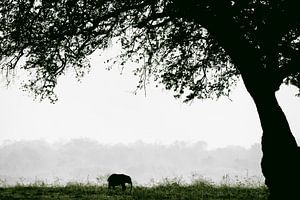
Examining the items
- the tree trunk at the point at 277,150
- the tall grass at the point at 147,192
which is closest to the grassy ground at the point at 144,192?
the tall grass at the point at 147,192

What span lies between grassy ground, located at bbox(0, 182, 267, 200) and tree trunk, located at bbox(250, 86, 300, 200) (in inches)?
131

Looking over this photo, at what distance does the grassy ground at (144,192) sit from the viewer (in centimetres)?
1259

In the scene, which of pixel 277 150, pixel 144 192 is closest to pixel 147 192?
pixel 144 192

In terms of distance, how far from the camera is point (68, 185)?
1570 cm

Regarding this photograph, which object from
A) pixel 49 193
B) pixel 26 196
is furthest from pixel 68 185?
pixel 26 196

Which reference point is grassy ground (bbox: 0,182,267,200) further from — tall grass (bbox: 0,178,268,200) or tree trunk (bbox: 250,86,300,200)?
tree trunk (bbox: 250,86,300,200)

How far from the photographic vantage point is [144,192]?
13938mm

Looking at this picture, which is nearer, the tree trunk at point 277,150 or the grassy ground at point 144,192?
the tree trunk at point 277,150

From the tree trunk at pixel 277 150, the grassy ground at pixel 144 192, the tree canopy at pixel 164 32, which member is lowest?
the grassy ground at pixel 144 192

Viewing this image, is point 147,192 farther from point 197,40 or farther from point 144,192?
point 197,40

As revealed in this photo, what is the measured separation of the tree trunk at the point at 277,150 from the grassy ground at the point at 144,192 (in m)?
3.32

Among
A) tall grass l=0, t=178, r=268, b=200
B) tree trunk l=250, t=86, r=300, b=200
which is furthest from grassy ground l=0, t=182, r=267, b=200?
tree trunk l=250, t=86, r=300, b=200

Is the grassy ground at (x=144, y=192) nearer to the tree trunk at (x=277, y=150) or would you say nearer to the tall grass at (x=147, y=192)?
the tall grass at (x=147, y=192)

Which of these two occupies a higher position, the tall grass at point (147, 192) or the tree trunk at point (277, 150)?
the tree trunk at point (277, 150)
